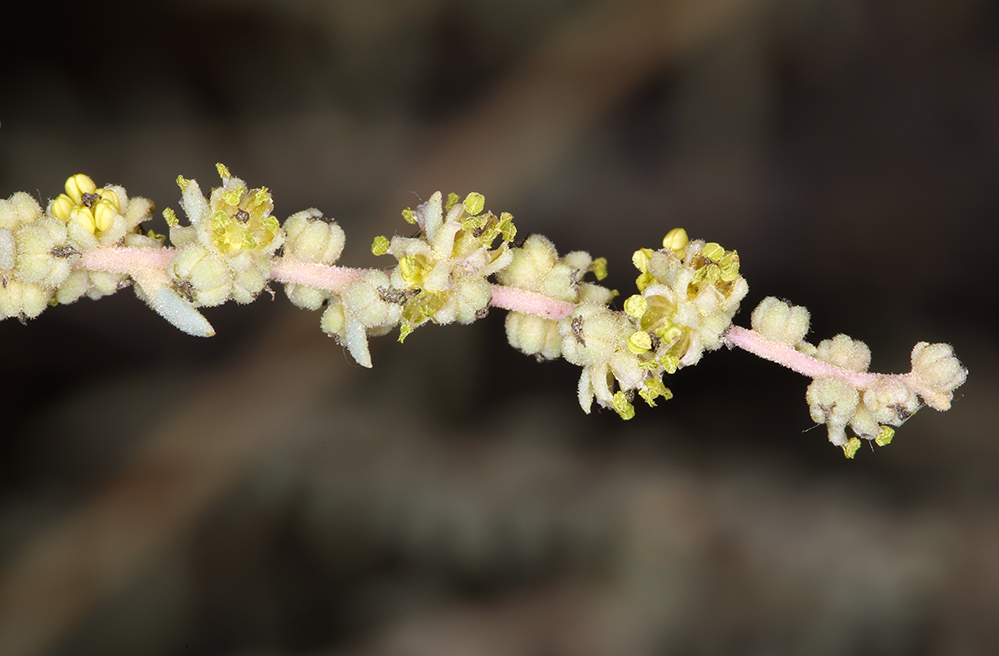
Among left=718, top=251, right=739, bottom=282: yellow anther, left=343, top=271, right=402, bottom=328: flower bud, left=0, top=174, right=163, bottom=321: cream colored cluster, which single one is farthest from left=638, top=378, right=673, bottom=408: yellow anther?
left=0, top=174, right=163, bottom=321: cream colored cluster

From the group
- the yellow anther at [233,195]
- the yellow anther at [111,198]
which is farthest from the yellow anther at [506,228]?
the yellow anther at [111,198]

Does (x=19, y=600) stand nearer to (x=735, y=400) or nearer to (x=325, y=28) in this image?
(x=325, y=28)

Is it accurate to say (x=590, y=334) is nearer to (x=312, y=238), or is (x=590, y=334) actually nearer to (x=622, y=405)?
(x=622, y=405)

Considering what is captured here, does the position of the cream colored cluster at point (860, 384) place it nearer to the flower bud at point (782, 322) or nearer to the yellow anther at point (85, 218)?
the flower bud at point (782, 322)

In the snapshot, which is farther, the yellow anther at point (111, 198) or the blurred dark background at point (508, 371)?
the blurred dark background at point (508, 371)

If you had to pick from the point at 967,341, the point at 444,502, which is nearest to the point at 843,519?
the point at 967,341

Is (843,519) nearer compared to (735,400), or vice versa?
(843,519)
